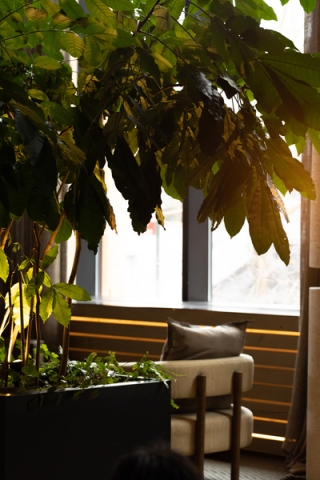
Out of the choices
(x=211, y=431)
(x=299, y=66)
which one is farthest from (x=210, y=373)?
(x=299, y=66)

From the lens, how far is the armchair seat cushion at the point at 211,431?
3.34 m

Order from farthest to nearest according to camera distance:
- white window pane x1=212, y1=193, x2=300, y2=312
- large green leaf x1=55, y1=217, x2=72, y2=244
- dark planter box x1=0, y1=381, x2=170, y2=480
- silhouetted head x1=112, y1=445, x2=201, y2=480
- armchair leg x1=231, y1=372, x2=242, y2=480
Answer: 1. white window pane x1=212, y1=193, x2=300, y2=312
2. armchair leg x1=231, y1=372, x2=242, y2=480
3. large green leaf x1=55, y1=217, x2=72, y2=244
4. dark planter box x1=0, y1=381, x2=170, y2=480
5. silhouetted head x1=112, y1=445, x2=201, y2=480

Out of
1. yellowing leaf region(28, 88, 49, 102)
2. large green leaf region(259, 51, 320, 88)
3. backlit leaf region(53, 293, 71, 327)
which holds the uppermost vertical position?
yellowing leaf region(28, 88, 49, 102)

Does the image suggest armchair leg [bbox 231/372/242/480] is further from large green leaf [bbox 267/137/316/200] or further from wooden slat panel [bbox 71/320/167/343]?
large green leaf [bbox 267/137/316/200]

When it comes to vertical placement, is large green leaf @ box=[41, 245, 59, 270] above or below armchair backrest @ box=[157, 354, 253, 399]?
above

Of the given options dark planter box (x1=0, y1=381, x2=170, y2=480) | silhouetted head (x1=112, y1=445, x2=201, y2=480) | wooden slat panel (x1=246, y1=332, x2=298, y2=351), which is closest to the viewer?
silhouetted head (x1=112, y1=445, x2=201, y2=480)

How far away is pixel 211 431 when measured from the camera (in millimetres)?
3473

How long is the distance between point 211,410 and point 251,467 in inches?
34.1

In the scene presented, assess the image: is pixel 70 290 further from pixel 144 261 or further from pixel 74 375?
pixel 144 261

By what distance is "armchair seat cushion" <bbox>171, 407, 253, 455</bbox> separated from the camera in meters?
3.34

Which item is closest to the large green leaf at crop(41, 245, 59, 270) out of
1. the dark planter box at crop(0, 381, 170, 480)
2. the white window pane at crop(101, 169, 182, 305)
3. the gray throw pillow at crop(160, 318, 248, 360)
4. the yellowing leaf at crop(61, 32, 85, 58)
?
the dark planter box at crop(0, 381, 170, 480)

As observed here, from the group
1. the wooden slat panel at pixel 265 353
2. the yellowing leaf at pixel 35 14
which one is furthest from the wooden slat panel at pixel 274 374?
the yellowing leaf at pixel 35 14

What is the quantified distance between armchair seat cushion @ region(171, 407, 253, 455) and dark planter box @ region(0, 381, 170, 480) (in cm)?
161

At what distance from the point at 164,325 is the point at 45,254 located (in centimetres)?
307
